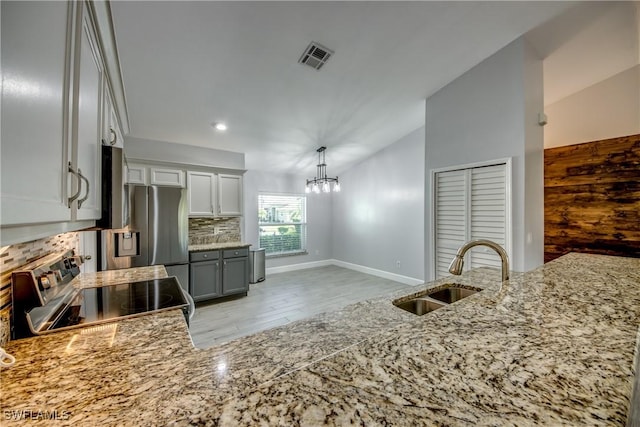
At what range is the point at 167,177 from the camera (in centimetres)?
382

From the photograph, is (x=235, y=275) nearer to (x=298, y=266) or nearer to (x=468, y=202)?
(x=298, y=266)

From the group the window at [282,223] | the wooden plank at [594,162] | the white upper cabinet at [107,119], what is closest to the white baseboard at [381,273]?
the window at [282,223]

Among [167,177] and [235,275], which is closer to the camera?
[167,177]

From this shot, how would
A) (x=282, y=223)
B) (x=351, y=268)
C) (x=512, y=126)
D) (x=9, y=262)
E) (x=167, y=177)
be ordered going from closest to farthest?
1. (x=9, y=262)
2. (x=512, y=126)
3. (x=167, y=177)
4. (x=282, y=223)
5. (x=351, y=268)

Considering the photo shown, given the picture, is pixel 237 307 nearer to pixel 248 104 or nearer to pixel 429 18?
pixel 248 104

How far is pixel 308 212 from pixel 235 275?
8.95 ft

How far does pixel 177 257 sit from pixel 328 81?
125 inches

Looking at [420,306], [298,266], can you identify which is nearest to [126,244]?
[420,306]

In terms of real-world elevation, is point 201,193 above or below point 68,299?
above

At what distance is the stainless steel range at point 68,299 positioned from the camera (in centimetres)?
104

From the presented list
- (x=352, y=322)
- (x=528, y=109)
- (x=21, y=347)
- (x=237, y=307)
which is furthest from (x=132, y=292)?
(x=528, y=109)

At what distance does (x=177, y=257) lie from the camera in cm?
364

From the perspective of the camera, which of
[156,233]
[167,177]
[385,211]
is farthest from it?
[385,211]

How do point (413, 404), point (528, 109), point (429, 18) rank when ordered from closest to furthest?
point (413, 404), point (429, 18), point (528, 109)
